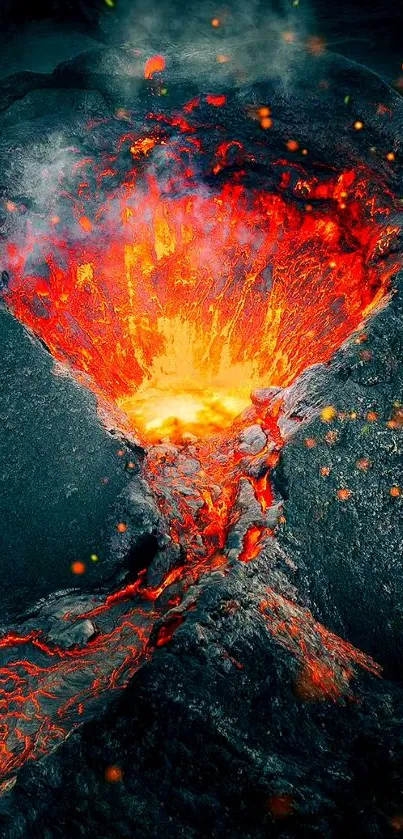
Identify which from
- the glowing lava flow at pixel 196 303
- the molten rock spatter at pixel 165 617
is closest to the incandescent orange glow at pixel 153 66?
the glowing lava flow at pixel 196 303

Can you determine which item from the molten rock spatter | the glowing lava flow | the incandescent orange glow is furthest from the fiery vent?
the molten rock spatter

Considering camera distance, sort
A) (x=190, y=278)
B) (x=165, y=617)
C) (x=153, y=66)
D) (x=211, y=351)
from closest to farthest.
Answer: (x=165, y=617)
(x=153, y=66)
(x=190, y=278)
(x=211, y=351)

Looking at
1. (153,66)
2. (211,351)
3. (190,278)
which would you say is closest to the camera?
(153,66)

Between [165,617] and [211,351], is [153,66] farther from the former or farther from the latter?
[165,617]

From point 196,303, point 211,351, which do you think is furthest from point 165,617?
point 196,303

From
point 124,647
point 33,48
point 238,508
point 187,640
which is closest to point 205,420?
point 238,508

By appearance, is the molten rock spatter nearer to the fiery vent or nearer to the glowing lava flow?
the glowing lava flow

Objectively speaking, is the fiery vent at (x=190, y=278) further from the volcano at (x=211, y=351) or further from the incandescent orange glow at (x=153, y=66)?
the incandescent orange glow at (x=153, y=66)
